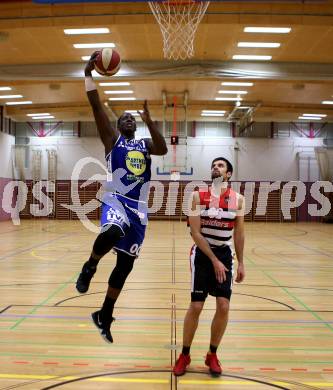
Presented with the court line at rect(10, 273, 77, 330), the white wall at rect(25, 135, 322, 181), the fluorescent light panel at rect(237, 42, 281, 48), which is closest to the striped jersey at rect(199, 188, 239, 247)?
the court line at rect(10, 273, 77, 330)

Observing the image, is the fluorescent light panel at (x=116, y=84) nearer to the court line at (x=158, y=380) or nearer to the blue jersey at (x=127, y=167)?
the blue jersey at (x=127, y=167)

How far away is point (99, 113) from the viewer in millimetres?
4473

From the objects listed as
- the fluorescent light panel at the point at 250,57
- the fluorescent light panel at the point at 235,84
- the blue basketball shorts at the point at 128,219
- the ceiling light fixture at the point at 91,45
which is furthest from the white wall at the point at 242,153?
the blue basketball shorts at the point at 128,219

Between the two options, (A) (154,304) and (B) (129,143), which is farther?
(A) (154,304)

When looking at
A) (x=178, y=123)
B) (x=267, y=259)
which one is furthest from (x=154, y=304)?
(x=178, y=123)

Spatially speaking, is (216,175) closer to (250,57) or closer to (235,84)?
(250,57)

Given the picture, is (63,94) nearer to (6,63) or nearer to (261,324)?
(6,63)

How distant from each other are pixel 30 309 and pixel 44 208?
75.5 ft

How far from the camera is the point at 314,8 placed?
1274 centimetres

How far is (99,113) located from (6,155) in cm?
2472

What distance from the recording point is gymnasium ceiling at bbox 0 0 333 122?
12.8m

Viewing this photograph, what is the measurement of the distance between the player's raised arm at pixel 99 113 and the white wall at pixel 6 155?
23562 mm

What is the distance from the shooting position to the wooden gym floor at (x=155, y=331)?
4.41 m

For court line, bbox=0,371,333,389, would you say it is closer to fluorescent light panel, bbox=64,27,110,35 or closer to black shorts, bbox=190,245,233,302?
black shorts, bbox=190,245,233,302
